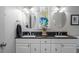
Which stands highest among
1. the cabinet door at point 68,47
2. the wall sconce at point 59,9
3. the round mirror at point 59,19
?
the wall sconce at point 59,9

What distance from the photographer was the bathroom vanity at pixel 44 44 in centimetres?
193

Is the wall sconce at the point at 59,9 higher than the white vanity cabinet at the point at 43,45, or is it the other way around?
the wall sconce at the point at 59,9

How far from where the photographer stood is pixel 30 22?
6.89 ft

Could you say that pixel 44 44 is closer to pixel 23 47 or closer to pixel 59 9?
pixel 23 47

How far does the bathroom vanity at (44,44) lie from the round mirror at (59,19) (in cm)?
30

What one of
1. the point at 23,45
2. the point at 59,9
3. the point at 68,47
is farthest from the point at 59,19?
the point at 23,45

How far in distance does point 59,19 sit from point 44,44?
21.5 inches

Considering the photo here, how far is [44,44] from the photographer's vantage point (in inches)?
76.9

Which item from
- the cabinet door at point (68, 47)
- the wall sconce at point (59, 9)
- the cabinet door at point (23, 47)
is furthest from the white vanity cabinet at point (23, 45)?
the wall sconce at point (59, 9)

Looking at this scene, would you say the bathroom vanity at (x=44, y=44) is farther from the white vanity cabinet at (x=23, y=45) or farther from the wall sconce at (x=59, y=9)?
the wall sconce at (x=59, y=9)

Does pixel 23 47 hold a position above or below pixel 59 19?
below
